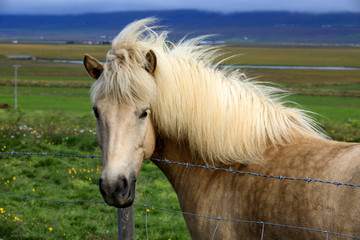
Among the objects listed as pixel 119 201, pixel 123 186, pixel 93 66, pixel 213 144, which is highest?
pixel 93 66

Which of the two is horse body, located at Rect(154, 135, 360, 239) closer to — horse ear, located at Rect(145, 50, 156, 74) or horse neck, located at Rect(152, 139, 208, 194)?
horse neck, located at Rect(152, 139, 208, 194)

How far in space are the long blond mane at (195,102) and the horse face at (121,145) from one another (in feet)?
0.38

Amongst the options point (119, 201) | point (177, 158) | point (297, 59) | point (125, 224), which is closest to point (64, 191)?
point (125, 224)

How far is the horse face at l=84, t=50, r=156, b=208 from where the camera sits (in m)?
2.85

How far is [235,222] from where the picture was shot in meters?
3.16

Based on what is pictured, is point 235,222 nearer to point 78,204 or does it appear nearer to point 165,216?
point 165,216

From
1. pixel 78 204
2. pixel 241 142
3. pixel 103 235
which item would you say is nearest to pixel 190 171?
pixel 241 142

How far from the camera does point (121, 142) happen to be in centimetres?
297

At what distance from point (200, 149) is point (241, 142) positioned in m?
0.36

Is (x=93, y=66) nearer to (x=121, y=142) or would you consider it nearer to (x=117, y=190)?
(x=121, y=142)

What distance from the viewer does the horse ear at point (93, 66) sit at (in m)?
3.30

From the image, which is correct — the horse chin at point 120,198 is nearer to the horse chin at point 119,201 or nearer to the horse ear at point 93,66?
the horse chin at point 119,201

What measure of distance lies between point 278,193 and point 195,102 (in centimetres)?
103

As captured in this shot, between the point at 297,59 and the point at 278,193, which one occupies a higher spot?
the point at 278,193
